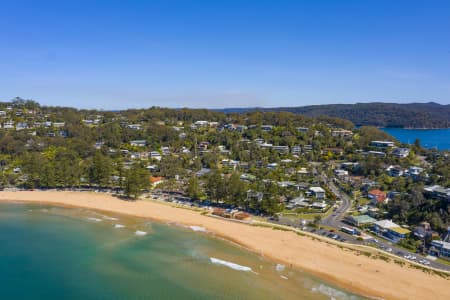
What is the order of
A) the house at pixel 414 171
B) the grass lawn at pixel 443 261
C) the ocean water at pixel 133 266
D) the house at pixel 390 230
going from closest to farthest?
1. the ocean water at pixel 133 266
2. the grass lawn at pixel 443 261
3. the house at pixel 390 230
4. the house at pixel 414 171

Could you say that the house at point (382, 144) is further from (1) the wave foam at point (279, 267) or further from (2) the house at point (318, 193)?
(1) the wave foam at point (279, 267)

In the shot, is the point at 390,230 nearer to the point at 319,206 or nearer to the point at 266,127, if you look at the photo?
the point at 319,206

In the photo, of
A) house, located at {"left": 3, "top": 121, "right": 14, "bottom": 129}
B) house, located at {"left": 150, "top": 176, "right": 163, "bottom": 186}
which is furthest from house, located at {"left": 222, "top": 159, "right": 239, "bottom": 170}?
house, located at {"left": 3, "top": 121, "right": 14, "bottom": 129}

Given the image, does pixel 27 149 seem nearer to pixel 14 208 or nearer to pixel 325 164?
pixel 14 208

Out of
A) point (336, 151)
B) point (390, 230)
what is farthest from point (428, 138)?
point (390, 230)

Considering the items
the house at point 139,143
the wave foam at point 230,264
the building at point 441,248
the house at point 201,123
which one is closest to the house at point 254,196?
the wave foam at point 230,264

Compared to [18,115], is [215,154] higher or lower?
lower

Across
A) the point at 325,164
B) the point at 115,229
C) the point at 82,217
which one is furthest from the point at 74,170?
the point at 325,164
